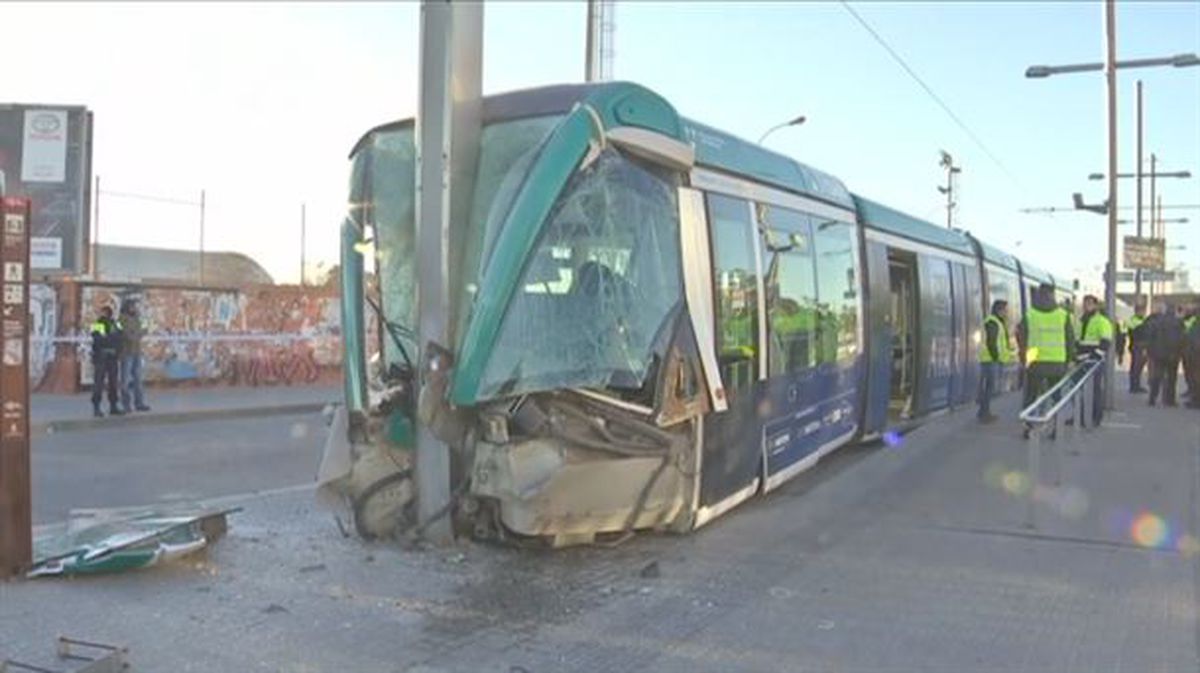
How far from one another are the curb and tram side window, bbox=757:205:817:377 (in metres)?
6.84

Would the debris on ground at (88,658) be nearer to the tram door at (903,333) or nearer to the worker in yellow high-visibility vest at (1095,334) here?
the tram door at (903,333)

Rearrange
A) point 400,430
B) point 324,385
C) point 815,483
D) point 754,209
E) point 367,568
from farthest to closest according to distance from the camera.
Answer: point 324,385, point 815,483, point 754,209, point 400,430, point 367,568

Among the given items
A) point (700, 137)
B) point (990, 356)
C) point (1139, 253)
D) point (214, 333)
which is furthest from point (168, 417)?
point (1139, 253)

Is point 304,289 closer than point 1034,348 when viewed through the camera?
No

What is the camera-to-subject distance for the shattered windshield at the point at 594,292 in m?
6.53

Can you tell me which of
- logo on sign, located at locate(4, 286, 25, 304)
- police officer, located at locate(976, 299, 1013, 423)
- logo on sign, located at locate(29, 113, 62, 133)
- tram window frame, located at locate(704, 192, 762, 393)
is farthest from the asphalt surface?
logo on sign, located at locate(29, 113, 62, 133)

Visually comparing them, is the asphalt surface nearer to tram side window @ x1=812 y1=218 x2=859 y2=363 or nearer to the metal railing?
the metal railing

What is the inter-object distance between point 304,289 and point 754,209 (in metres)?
19.1

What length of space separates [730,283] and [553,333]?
1769 millimetres

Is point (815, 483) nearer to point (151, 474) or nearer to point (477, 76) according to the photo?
point (477, 76)

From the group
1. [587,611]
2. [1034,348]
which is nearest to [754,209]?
[587,611]

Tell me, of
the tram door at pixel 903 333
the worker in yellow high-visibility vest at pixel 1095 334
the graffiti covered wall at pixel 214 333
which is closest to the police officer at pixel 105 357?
the graffiti covered wall at pixel 214 333

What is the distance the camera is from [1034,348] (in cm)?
1360

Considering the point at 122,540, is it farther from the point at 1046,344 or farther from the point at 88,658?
the point at 1046,344
